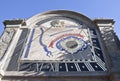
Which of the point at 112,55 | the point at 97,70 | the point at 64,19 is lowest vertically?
the point at 97,70

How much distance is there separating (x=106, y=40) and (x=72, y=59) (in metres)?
2.30

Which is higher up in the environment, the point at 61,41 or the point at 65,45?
the point at 61,41

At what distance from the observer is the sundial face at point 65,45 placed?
36.3 ft

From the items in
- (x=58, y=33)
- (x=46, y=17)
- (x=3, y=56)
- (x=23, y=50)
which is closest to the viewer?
(x=3, y=56)

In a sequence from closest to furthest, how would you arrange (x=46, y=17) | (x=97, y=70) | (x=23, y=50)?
(x=97, y=70), (x=23, y=50), (x=46, y=17)

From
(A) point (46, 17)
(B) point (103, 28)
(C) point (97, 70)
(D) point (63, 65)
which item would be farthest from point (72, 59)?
(A) point (46, 17)

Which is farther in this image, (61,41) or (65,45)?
(61,41)

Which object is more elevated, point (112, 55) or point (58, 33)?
point (58, 33)

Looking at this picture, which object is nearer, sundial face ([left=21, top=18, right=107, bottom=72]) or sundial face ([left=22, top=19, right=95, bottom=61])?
sundial face ([left=21, top=18, right=107, bottom=72])

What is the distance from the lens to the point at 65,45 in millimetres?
12359

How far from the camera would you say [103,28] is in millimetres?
13328

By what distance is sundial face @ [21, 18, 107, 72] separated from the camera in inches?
436

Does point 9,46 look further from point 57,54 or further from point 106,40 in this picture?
point 106,40

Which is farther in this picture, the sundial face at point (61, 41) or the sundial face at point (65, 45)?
the sundial face at point (61, 41)
